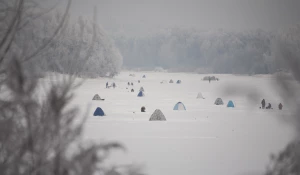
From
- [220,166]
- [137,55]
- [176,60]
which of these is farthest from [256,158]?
[137,55]

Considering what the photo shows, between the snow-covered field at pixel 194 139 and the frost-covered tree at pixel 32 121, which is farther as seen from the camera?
the snow-covered field at pixel 194 139

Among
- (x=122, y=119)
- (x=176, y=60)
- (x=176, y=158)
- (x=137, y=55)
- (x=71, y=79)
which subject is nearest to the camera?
(x=71, y=79)

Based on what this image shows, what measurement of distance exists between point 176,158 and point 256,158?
2102mm

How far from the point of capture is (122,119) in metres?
19.6

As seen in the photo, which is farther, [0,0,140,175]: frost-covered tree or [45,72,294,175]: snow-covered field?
[45,72,294,175]: snow-covered field

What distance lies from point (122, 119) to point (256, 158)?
8980 millimetres

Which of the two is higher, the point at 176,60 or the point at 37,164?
the point at 176,60

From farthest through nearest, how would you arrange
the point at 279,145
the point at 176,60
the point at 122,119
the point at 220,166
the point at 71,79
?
the point at 176,60 → the point at 122,119 → the point at 279,145 → the point at 220,166 → the point at 71,79

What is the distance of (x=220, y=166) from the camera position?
34.7ft

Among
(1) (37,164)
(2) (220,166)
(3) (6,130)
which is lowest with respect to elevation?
(2) (220,166)

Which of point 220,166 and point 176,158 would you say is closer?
point 220,166

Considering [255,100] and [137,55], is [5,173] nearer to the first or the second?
[255,100]

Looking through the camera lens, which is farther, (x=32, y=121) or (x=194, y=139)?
(x=194, y=139)

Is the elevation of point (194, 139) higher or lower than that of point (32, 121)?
lower
